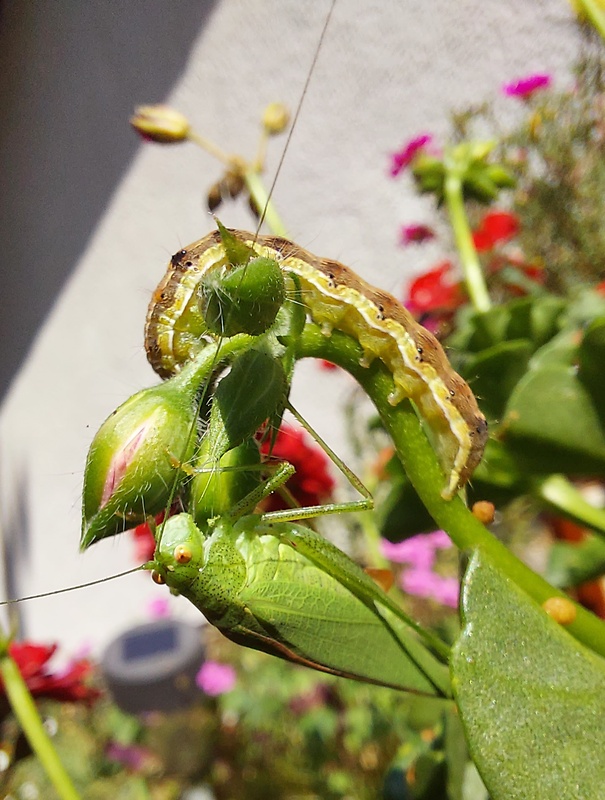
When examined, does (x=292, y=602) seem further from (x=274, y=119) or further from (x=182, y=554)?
(x=274, y=119)

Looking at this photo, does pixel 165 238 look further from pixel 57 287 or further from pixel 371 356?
pixel 371 356

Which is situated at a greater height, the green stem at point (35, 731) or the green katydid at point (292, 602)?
the green katydid at point (292, 602)

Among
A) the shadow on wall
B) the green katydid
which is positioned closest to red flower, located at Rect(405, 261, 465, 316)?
the shadow on wall

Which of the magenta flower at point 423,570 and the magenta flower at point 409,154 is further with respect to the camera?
the magenta flower at point 423,570

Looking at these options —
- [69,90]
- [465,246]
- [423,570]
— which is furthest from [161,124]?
[423,570]

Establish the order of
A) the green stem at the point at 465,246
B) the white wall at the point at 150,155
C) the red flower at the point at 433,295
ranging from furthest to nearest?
the red flower at the point at 433,295 → the green stem at the point at 465,246 → the white wall at the point at 150,155

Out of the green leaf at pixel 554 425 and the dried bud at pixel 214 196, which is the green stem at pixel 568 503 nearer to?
the green leaf at pixel 554 425

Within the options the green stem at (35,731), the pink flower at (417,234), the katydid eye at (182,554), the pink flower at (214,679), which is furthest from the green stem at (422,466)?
the pink flower at (214,679)

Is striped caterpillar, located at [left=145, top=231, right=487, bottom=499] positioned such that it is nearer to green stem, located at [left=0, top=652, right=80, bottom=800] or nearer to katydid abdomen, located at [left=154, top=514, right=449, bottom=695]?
katydid abdomen, located at [left=154, top=514, right=449, bottom=695]
